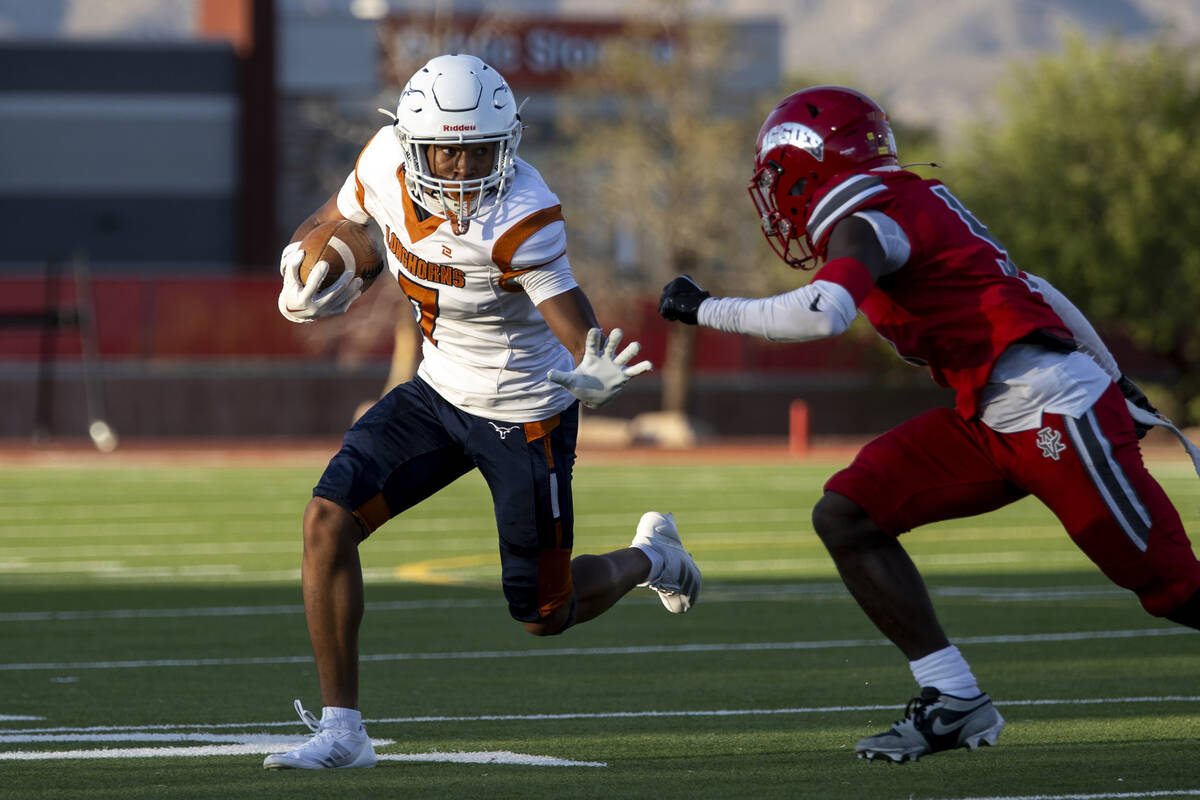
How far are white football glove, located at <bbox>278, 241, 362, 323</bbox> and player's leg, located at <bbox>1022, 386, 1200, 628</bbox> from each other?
7.51 ft

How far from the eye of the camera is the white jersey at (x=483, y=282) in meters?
5.95

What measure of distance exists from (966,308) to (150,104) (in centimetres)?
3959

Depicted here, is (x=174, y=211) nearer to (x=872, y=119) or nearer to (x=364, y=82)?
(x=364, y=82)

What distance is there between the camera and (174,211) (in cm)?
4406

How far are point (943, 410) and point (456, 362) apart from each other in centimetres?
157

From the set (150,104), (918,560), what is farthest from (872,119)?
(150,104)

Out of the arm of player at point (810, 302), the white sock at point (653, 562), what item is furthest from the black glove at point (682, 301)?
the white sock at point (653, 562)

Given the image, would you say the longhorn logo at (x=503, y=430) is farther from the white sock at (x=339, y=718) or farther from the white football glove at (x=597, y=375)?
the white sock at (x=339, y=718)

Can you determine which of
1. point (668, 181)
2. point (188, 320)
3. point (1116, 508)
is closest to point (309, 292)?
point (1116, 508)

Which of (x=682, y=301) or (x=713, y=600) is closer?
(x=682, y=301)

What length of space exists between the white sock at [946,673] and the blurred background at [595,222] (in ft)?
81.4

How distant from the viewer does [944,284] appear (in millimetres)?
5629

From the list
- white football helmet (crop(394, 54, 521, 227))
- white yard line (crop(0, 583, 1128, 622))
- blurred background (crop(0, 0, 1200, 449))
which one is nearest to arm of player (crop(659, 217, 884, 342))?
white football helmet (crop(394, 54, 521, 227))

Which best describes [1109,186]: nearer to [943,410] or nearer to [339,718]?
[943,410]
